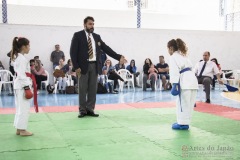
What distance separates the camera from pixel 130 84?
14016 millimetres

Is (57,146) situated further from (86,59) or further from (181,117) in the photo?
(86,59)

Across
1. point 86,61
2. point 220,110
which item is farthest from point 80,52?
point 220,110

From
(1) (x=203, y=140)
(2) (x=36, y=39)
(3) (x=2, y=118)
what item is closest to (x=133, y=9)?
(2) (x=36, y=39)

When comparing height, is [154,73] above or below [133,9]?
below

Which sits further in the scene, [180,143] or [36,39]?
[36,39]

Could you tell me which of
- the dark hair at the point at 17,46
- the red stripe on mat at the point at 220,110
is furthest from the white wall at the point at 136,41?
the dark hair at the point at 17,46

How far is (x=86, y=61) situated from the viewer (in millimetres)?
5832

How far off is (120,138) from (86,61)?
7.19ft

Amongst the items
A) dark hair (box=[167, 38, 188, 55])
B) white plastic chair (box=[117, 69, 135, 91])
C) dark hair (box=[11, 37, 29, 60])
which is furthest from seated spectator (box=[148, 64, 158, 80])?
dark hair (box=[11, 37, 29, 60])

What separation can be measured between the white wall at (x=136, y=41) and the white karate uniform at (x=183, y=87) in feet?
30.6

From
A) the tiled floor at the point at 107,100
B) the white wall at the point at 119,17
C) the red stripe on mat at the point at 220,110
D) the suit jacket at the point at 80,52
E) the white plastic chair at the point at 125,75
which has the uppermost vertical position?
the white wall at the point at 119,17

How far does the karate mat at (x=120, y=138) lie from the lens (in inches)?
131

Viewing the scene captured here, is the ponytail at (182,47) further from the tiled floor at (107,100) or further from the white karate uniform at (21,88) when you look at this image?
the tiled floor at (107,100)

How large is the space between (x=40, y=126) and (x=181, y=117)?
7.70 feet
